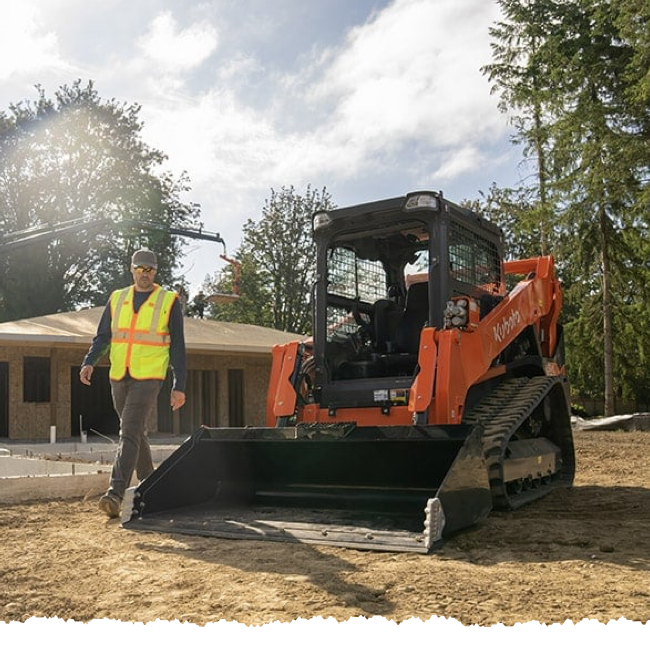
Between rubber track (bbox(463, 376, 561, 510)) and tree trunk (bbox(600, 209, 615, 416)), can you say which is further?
tree trunk (bbox(600, 209, 615, 416))

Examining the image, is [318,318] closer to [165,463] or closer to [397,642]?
[165,463]

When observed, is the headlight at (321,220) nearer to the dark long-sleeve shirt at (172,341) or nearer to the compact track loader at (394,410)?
the compact track loader at (394,410)

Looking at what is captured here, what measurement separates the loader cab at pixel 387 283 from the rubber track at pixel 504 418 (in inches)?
27.4

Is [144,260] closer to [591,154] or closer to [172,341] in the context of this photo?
[172,341]

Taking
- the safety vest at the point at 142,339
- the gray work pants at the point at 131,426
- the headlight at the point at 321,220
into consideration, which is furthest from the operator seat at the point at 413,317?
the gray work pants at the point at 131,426

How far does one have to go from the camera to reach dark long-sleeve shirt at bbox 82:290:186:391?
20.3 ft

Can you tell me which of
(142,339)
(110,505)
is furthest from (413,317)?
(110,505)

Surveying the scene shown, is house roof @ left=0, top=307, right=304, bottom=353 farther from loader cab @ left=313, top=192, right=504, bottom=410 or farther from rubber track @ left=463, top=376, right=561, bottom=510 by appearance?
rubber track @ left=463, top=376, right=561, bottom=510

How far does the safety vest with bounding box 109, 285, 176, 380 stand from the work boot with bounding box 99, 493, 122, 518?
90cm

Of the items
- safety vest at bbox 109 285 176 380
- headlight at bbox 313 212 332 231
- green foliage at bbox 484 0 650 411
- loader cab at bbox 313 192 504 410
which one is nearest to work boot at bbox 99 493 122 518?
safety vest at bbox 109 285 176 380

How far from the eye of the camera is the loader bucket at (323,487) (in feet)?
16.9

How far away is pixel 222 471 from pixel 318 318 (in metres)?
1.61

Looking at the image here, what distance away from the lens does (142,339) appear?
20.5 ft

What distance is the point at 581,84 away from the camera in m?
21.0
